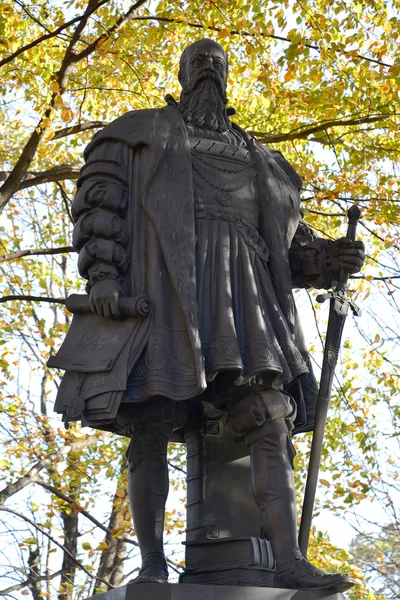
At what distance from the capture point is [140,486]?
4547mm

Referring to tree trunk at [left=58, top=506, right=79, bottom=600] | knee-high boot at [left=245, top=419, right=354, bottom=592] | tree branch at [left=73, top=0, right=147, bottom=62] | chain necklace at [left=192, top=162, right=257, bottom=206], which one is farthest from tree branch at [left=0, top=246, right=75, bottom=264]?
knee-high boot at [left=245, top=419, right=354, bottom=592]

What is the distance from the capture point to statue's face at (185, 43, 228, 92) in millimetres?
5348

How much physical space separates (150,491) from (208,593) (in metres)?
0.59

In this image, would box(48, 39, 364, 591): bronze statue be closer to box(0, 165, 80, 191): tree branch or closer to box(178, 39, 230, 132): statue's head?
box(178, 39, 230, 132): statue's head

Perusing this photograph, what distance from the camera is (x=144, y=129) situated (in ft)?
16.8

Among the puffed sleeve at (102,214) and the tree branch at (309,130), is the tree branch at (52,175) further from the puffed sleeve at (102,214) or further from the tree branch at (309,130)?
the puffed sleeve at (102,214)

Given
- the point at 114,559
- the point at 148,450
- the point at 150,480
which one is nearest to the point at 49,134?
the point at 148,450

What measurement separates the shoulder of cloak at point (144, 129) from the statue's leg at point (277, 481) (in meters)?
1.39

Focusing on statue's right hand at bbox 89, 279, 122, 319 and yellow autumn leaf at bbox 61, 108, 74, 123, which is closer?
statue's right hand at bbox 89, 279, 122, 319

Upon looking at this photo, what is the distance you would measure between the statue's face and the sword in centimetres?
103

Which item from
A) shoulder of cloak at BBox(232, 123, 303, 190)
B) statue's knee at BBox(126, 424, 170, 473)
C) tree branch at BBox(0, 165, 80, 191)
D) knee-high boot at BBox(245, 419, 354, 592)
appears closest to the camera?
knee-high boot at BBox(245, 419, 354, 592)

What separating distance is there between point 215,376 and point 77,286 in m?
10.5

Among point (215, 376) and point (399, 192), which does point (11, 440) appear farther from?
point (215, 376)

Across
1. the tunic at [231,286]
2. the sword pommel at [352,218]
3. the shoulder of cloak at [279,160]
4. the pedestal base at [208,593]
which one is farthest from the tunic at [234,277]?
the pedestal base at [208,593]
